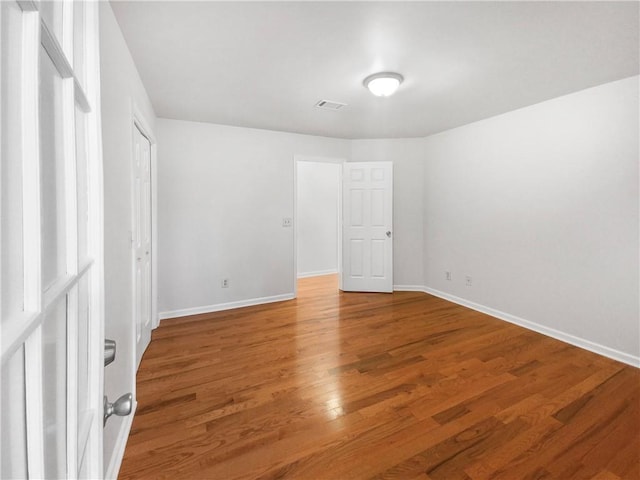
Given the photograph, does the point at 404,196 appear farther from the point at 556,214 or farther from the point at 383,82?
the point at 383,82

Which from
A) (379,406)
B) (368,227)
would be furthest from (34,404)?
(368,227)

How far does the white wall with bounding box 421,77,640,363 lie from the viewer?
2578 millimetres

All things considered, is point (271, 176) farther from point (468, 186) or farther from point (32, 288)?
point (32, 288)

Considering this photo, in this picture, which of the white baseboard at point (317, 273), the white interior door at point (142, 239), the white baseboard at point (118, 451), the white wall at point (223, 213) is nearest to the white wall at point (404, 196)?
the white wall at point (223, 213)

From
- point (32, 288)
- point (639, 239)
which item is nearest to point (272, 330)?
point (32, 288)

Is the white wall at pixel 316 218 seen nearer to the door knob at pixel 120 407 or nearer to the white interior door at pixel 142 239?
the white interior door at pixel 142 239

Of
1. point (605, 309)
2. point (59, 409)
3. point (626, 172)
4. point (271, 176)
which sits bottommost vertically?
point (605, 309)

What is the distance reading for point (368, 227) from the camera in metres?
4.71

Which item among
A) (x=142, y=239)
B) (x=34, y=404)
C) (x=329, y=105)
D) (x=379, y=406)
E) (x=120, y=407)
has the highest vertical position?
(x=329, y=105)

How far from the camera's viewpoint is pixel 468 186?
395 centimetres

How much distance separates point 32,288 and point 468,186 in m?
4.31

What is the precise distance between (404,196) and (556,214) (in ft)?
6.70

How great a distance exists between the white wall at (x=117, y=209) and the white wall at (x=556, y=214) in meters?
3.65

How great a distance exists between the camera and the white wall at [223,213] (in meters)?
3.61
